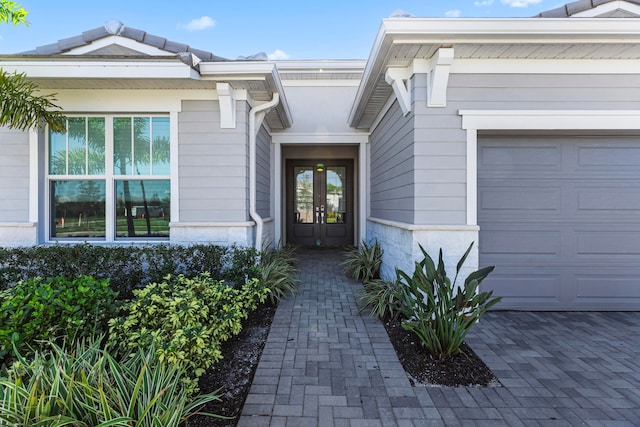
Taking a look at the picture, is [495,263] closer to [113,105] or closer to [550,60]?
[550,60]

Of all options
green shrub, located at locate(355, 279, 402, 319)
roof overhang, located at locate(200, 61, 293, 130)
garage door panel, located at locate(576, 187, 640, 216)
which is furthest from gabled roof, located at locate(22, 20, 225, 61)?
garage door panel, located at locate(576, 187, 640, 216)

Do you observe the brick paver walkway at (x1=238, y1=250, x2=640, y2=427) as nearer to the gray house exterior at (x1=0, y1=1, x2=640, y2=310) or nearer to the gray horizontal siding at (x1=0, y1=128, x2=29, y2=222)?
the gray house exterior at (x1=0, y1=1, x2=640, y2=310)

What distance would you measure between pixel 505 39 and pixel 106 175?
195 inches

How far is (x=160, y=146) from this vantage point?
14.4 feet


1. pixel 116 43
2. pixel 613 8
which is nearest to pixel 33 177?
pixel 116 43

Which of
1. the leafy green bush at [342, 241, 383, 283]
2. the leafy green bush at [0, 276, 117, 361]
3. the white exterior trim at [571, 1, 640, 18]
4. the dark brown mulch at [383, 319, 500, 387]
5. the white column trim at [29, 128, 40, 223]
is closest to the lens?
the leafy green bush at [0, 276, 117, 361]

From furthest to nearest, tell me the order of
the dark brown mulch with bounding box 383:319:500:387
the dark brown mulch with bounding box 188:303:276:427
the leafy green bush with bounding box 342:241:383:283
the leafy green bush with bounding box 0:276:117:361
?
the leafy green bush with bounding box 342:241:383:283
the dark brown mulch with bounding box 383:319:500:387
the leafy green bush with bounding box 0:276:117:361
the dark brown mulch with bounding box 188:303:276:427

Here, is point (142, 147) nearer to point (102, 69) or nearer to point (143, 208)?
point (143, 208)

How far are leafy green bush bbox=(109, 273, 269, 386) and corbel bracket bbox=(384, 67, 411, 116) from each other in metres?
2.75

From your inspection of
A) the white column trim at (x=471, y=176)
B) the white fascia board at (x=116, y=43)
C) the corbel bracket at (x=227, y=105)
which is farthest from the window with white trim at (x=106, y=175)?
the white column trim at (x=471, y=176)

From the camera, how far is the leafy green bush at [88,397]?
5.12 ft

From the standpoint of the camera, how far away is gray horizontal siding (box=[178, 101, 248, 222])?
430 centimetres

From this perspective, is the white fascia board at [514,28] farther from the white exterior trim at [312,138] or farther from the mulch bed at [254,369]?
the white exterior trim at [312,138]

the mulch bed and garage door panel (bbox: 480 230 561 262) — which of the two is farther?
garage door panel (bbox: 480 230 561 262)
